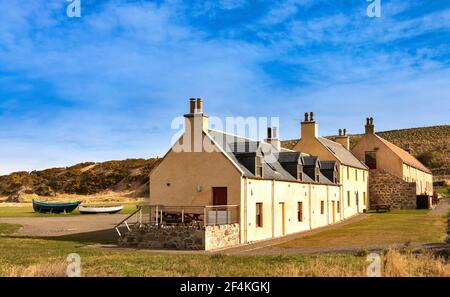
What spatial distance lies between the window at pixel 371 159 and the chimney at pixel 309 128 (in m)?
12.2

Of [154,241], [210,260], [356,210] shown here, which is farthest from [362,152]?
[210,260]

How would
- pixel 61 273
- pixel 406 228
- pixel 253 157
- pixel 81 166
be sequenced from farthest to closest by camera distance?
1. pixel 81 166
2. pixel 406 228
3. pixel 253 157
4. pixel 61 273

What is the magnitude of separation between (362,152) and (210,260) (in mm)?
42192

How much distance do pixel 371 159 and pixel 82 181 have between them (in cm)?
6254

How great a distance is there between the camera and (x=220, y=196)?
2634 centimetres

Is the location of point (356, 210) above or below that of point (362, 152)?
below

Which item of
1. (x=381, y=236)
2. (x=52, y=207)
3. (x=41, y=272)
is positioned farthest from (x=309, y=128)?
(x=41, y=272)

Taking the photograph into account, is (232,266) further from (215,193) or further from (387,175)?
(387,175)

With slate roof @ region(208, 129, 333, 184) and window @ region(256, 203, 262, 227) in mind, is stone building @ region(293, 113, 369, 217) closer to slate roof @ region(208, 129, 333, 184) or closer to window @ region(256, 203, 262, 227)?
slate roof @ region(208, 129, 333, 184)

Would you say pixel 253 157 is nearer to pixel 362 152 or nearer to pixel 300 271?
pixel 300 271

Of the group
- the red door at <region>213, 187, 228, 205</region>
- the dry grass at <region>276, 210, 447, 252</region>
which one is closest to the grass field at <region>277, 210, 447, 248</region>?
the dry grass at <region>276, 210, 447, 252</region>

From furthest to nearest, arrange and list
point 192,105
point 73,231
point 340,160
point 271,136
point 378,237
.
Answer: point 340,160, point 271,136, point 73,231, point 192,105, point 378,237
